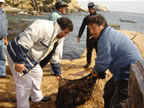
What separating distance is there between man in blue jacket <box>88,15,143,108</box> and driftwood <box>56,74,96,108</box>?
0.81 meters

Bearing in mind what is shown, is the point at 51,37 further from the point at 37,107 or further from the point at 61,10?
the point at 61,10

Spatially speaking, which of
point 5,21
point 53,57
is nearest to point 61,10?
point 5,21

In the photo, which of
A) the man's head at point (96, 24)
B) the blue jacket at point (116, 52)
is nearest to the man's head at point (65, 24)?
the man's head at point (96, 24)

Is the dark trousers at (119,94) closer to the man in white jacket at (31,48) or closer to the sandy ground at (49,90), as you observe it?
the sandy ground at (49,90)

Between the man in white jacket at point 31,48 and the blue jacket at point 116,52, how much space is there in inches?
27.9

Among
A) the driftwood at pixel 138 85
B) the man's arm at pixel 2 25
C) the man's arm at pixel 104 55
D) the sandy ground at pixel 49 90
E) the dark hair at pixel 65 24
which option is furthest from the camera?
the man's arm at pixel 2 25

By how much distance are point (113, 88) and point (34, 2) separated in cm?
6177

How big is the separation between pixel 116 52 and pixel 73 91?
1.28 m

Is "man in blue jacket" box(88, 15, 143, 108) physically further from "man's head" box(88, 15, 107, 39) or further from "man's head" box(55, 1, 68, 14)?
"man's head" box(55, 1, 68, 14)

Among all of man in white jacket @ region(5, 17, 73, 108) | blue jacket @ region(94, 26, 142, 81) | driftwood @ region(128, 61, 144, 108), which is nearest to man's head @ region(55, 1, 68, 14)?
man in white jacket @ region(5, 17, 73, 108)

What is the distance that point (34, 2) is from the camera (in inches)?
2339

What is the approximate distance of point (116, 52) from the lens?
222 cm

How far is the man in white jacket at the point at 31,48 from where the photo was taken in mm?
2428

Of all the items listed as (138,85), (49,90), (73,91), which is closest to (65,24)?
(73,91)
